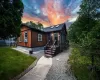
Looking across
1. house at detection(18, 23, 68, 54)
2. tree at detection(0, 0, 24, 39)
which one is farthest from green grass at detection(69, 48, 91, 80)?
house at detection(18, 23, 68, 54)

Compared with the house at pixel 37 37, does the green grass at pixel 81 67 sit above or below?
below

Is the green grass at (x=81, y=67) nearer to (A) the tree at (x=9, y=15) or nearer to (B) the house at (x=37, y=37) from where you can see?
(A) the tree at (x=9, y=15)

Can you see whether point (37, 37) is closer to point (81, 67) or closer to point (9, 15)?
point (81, 67)

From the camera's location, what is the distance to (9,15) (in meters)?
6.01

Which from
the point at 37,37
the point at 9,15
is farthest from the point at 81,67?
the point at 37,37

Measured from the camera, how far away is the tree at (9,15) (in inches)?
224

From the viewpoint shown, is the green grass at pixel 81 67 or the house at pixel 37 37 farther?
the house at pixel 37 37

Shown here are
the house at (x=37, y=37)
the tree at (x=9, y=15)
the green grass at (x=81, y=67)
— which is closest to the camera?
the tree at (x=9, y=15)

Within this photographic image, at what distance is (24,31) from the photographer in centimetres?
1911

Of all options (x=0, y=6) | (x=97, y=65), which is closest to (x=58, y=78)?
(x=97, y=65)

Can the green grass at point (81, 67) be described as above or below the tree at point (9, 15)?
below

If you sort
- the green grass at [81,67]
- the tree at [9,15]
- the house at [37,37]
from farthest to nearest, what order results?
the house at [37,37]
the green grass at [81,67]
the tree at [9,15]

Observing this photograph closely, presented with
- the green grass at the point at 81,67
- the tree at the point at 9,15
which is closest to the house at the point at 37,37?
the green grass at the point at 81,67

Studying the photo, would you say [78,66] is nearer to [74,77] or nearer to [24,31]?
[74,77]
